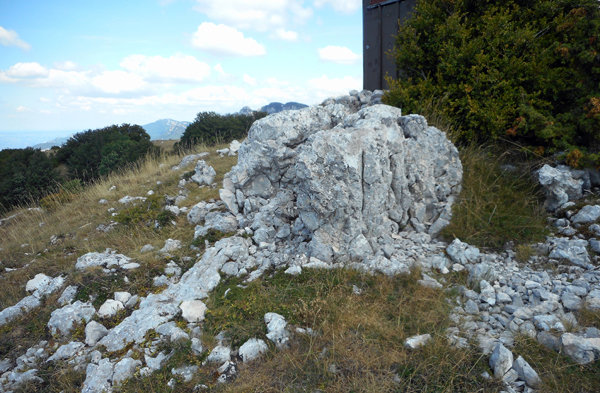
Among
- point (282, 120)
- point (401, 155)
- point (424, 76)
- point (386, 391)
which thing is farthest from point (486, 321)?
point (424, 76)

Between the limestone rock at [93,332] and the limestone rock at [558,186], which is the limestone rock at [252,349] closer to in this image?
the limestone rock at [93,332]

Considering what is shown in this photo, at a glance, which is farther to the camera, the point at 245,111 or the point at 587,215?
the point at 245,111

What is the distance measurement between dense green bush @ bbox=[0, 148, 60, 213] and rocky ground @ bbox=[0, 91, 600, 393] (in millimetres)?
15681

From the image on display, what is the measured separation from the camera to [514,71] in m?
6.44

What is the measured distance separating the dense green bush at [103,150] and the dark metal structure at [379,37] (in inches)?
479

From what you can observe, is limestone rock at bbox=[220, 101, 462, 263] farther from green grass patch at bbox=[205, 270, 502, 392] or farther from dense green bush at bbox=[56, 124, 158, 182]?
dense green bush at bbox=[56, 124, 158, 182]

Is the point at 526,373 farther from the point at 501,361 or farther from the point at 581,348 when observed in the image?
the point at 581,348

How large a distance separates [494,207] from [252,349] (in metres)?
4.55

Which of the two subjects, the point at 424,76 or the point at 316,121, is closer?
the point at 316,121

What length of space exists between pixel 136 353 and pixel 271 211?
2.89 m

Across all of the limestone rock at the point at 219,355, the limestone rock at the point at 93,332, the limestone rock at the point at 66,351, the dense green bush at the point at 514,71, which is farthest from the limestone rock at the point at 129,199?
the dense green bush at the point at 514,71

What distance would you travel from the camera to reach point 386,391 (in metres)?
3.13

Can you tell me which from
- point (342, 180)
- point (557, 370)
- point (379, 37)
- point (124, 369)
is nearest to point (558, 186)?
point (557, 370)

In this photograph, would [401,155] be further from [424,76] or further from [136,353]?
[136,353]
